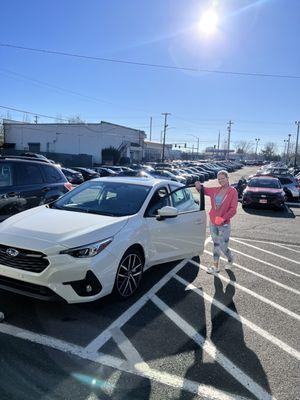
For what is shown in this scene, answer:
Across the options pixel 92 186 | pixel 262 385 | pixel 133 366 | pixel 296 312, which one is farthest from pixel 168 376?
pixel 92 186

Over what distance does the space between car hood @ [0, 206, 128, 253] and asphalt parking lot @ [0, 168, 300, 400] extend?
2.79ft

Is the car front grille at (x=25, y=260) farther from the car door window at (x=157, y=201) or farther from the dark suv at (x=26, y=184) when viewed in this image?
the dark suv at (x=26, y=184)

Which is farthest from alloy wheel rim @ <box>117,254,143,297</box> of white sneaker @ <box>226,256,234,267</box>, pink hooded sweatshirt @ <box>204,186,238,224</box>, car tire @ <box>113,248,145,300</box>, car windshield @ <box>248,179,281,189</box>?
car windshield @ <box>248,179,281,189</box>

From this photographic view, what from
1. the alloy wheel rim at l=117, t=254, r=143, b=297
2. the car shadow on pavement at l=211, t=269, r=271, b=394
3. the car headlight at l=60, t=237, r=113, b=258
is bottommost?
the car shadow on pavement at l=211, t=269, r=271, b=394

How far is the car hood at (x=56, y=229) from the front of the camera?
403cm

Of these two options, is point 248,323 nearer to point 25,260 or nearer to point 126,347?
point 126,347

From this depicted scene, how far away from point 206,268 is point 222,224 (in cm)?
81

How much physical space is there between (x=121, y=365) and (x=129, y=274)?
1539 millimetres

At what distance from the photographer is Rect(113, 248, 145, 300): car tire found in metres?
4.55

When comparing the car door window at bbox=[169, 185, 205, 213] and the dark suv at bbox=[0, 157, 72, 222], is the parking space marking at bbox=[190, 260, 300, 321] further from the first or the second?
the dark suv at bbox=[0, 157, 72, 222]

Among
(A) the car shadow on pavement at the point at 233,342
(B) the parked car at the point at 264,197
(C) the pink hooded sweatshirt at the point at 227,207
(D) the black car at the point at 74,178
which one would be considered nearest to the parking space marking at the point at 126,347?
(A) the car shadow on pavement at the point at 233,342

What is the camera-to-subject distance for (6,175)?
22.4 feet


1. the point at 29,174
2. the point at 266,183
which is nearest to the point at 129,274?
the point at 29,174

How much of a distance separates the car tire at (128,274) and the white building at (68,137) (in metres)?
57.5
